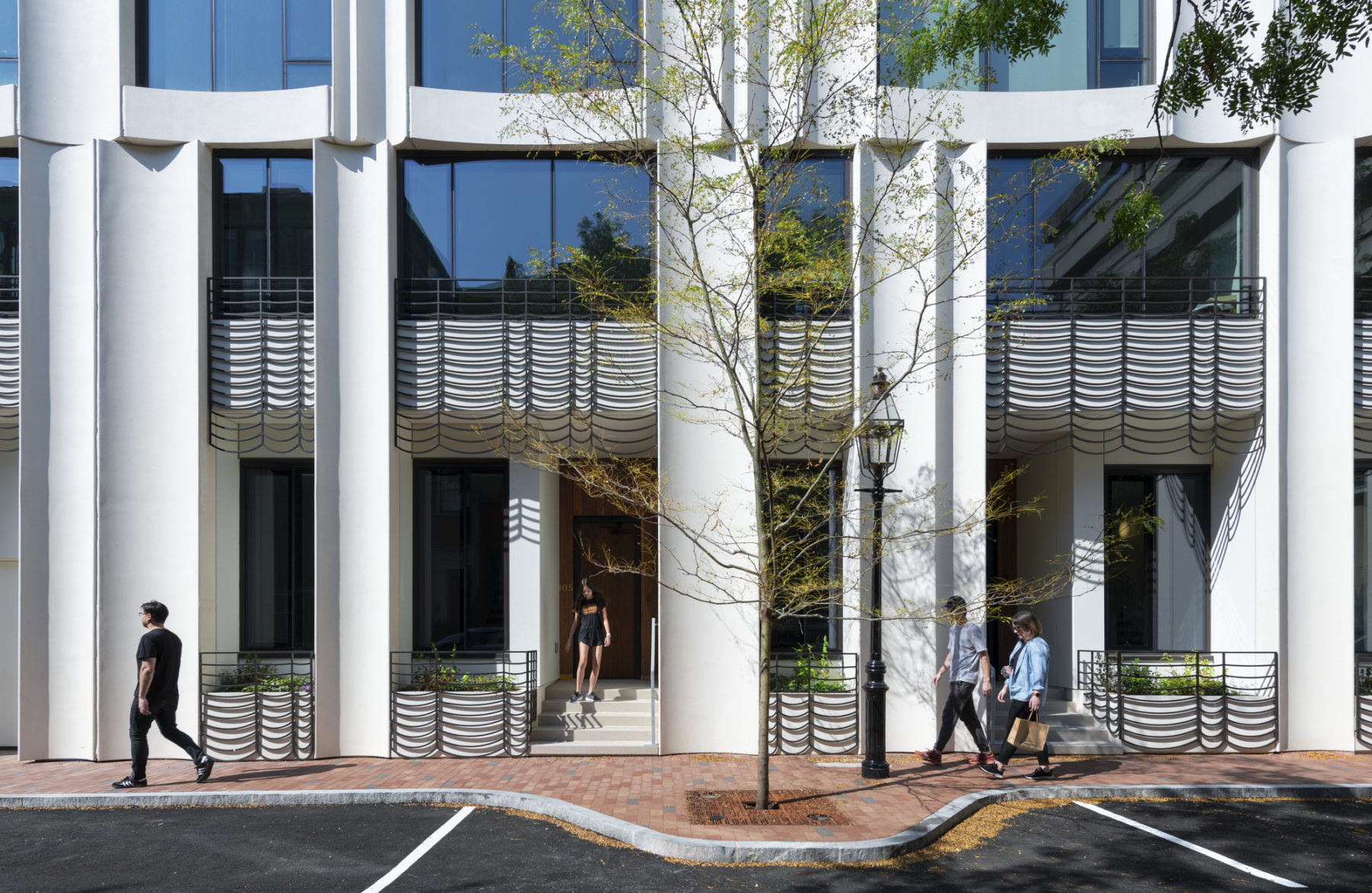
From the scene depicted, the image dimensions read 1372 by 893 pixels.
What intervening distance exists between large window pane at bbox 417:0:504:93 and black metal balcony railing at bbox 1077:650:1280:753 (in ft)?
33.1

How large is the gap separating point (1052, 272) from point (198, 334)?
10056 mm

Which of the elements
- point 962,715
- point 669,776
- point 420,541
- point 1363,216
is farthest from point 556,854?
point 1363,216

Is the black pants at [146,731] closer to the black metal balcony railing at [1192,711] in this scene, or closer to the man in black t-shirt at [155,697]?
the man in black t-shirt at [155,697]

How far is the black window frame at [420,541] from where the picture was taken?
11305 millimetres

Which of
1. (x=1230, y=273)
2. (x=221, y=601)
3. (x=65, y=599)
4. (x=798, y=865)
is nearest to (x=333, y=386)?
(x=221, y=601)

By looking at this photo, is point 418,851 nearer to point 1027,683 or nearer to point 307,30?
point 1027,683

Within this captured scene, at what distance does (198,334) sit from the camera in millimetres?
10328

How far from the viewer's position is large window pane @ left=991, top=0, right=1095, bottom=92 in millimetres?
10727

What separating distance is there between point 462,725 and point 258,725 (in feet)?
7.44

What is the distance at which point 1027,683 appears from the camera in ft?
29.6

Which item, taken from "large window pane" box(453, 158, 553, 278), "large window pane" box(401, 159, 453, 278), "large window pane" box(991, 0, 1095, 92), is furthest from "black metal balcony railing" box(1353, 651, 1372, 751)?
"large window pane" box(401, 159, 453, 278)

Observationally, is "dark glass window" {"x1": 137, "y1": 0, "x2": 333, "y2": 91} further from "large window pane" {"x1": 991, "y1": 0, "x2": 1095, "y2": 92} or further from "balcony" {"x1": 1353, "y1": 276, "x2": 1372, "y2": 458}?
"balcony" {"x1": 1353, "y1": 276, "x2": 1372, "y2": 458}

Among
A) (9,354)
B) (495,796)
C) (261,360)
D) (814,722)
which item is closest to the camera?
(495,796)

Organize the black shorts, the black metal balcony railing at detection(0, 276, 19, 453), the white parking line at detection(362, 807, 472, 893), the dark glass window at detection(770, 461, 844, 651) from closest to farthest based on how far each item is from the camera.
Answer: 1. the white parking line at detection(362, 807, 472, 893)
2. the dark glass window at detection(770, 461, 844, 651)
3. the black metal balcony railing at detection(0, 276, 19, 453)
4. the black shorts
